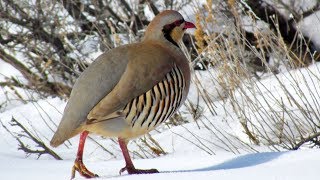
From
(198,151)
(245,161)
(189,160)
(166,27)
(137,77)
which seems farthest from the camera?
(198,151)

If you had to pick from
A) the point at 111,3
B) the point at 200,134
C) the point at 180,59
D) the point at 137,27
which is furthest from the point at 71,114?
the point at 111,3

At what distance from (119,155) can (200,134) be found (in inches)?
26.0

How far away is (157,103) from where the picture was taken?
151 inches

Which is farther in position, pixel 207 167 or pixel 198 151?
pixel 198 151

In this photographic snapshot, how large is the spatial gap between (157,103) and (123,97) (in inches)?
9.5

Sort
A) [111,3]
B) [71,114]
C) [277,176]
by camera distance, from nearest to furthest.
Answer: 1. [277,176]
2. [71,114]
3. [111,3]

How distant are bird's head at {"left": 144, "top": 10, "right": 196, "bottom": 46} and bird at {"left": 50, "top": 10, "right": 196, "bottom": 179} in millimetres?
178

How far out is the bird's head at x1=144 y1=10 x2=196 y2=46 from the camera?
4.19m

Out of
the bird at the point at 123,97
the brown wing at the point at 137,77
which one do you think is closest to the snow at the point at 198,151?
the bird at the point at 123,97

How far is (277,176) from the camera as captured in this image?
293 centimetres

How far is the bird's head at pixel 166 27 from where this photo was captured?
419 centimetres

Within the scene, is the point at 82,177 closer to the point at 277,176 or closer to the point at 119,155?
the point at 277,176

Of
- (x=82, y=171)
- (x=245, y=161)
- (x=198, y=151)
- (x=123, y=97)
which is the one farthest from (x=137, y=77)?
(x=198, y=151)

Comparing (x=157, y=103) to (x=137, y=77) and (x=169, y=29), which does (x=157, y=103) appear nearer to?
(x=137, y=77)
